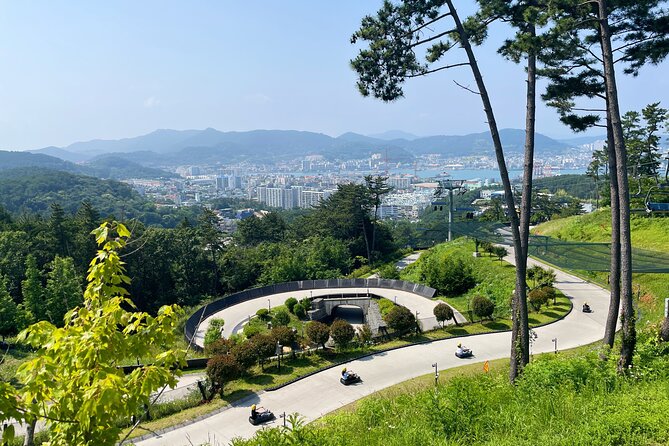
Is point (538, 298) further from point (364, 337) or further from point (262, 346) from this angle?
point (262, 346)

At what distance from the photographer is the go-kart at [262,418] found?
10922mm

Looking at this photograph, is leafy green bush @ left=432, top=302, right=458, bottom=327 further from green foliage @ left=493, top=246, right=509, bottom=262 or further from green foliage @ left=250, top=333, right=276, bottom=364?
green foliage @ left=493, top=246, right=509, bottom=262

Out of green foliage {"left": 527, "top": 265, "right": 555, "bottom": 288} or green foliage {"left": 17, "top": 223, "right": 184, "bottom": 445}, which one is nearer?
green foliage {"left": 17, "top": 223, "right": 184, "bottom": 445}

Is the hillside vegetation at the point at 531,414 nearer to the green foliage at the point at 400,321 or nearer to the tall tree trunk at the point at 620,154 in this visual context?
the tall tree trunk at the point at 620,154

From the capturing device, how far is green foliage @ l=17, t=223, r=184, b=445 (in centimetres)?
303

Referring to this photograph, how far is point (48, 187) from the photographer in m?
107

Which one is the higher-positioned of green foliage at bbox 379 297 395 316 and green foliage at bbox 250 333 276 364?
green foliage at bbox 250 333 276 364

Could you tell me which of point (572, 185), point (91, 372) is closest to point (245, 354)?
point (91, 372)

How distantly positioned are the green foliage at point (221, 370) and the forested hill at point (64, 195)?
85526 millimetres

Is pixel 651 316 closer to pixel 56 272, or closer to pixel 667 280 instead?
pixel 667 280

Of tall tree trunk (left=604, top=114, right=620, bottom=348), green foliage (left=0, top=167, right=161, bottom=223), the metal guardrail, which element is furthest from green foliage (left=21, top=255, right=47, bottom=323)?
green foliage (left=0, top=167, right=161, bottom=223)

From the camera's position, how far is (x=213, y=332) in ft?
57.9

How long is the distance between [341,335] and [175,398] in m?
5.52

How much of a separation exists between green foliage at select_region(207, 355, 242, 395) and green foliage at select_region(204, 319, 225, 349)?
4070mm
